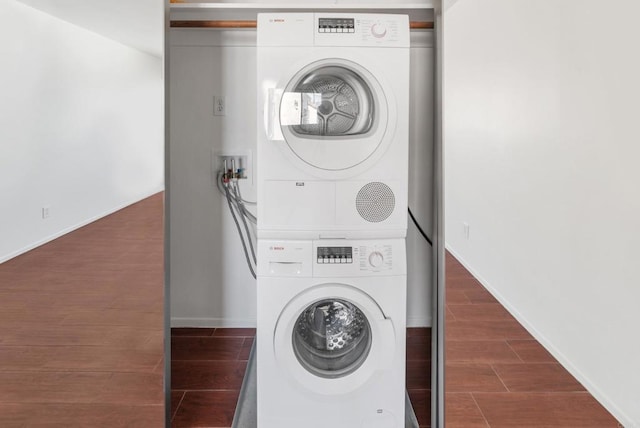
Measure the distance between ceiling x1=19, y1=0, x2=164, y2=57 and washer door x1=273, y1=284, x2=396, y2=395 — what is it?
1.14m

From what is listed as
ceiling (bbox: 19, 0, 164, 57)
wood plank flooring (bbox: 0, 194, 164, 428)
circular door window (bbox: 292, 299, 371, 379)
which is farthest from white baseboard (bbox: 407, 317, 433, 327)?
ceiling (bbox: 19, 0, 164, 57)

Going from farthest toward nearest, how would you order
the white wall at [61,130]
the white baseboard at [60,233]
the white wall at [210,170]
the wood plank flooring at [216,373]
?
the white baseboard at [60,233]
the white wall at [61,130]
the white wall at [210,170]
the wood plank flooring at [216,373]

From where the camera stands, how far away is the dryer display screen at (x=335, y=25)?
1364 millimetres

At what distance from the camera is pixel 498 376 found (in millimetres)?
1841

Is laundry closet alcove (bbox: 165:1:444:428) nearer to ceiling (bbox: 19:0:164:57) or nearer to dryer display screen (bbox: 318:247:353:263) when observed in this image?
ceiling (bbox: 19:0:164:57)

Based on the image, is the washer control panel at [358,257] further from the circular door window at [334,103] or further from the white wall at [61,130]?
the white wall at [61,130]

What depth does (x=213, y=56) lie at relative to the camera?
2.02 meters

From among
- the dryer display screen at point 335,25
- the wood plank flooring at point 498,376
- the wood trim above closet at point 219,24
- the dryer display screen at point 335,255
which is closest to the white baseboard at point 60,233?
the wood trim above closet at point 219,24

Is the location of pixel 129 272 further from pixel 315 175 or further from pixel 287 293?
pixel 315 175

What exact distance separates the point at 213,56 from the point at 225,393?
1567 mm

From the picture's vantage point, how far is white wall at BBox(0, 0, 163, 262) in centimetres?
211

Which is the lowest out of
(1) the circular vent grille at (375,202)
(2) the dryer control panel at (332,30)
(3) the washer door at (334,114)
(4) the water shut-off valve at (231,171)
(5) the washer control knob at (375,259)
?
(5) the washer control knob at (375,259)

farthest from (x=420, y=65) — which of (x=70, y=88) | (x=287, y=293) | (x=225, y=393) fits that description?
(x=70, y=88)

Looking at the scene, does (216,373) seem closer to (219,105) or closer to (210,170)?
(210,170)
